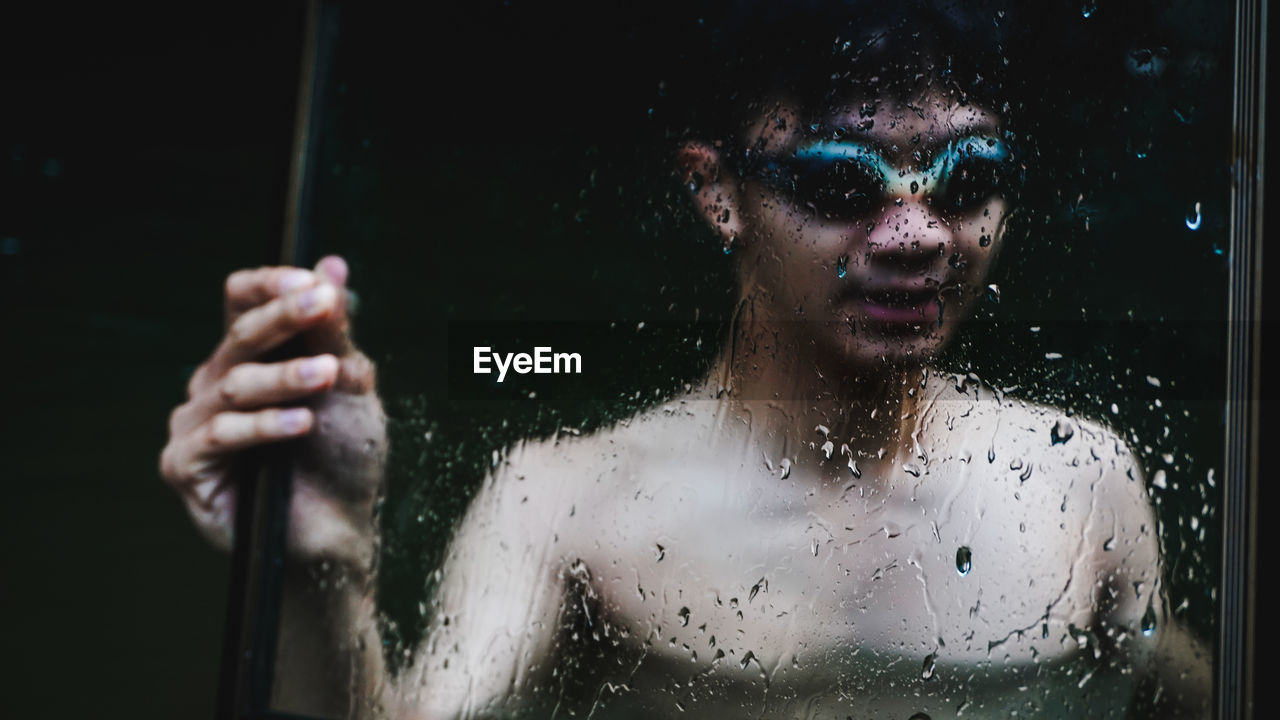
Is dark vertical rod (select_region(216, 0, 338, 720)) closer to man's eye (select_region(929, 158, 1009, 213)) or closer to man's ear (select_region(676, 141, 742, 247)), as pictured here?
man's ear (select_region(676, 141, 742, 247))

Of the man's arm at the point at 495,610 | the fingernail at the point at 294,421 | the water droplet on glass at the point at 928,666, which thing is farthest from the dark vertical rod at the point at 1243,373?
the fingernail at the point at 294,421

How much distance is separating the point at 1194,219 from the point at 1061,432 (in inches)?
8.3

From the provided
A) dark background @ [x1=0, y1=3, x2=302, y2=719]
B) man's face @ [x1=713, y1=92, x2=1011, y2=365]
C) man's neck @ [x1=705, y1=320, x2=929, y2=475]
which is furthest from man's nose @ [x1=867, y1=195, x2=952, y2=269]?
dark background @ [x1=0, y1=3, x2=302, y2=719]

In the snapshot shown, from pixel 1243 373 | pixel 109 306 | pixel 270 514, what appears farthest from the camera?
pixel 109 306

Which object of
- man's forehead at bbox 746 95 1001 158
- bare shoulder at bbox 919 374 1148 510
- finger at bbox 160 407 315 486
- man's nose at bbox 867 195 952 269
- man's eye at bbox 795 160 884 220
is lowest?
finger at bbox 160 407 315 486

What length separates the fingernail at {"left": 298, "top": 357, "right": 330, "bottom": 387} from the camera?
2.97ft

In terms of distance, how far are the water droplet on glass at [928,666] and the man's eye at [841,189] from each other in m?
0.41

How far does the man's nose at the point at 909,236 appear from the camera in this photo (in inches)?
27.6

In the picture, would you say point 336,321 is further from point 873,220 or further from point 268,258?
point 873,220

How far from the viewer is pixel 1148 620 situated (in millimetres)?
648

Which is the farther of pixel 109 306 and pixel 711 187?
pixel 109 306

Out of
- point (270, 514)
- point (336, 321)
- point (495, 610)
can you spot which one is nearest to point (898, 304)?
point (495, 610)

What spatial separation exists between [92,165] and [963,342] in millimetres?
1593

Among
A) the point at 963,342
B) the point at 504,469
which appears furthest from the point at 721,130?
the point at 504,469
